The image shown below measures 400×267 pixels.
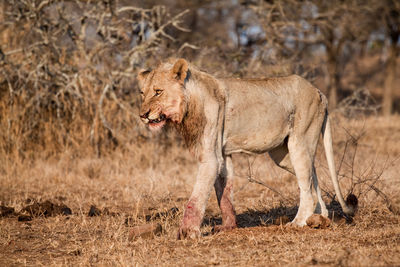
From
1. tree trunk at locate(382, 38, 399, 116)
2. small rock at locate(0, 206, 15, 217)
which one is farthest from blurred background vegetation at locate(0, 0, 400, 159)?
tree trunk at locate(382, 38, 399, 116)

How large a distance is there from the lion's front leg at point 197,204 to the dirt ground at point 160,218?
10 centimetres

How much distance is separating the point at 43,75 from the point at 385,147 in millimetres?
6370

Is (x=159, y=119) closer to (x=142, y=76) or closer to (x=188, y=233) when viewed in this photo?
(x=142, y=76)

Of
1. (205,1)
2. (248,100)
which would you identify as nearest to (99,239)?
(248,100)

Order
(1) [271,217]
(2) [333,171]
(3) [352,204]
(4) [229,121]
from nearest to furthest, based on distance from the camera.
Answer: (4) [229,121]
(3) [352,204]
(2) [333,171]
(1) [271,217]

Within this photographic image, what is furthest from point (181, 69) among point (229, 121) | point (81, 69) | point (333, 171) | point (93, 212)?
point (81, 69)

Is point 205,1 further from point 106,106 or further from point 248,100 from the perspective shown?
point 248,100

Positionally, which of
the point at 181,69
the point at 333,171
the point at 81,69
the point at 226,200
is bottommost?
the point at 226,200

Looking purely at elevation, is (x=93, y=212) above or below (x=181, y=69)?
below

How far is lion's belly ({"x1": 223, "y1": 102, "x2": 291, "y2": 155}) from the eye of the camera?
15.7 ft

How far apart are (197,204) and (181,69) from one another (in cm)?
111

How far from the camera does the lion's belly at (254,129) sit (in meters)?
4.79

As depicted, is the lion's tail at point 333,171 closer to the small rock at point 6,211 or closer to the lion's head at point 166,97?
the lion's head at point 166,97

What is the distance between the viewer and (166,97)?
4445mm
